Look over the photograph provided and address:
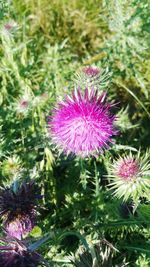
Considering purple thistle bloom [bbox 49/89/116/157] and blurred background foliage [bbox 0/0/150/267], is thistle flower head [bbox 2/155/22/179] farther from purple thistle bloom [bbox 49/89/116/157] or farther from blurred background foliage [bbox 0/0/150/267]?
purple thistle bloom [bbox 49/89/116/157]

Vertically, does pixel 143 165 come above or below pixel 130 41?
below

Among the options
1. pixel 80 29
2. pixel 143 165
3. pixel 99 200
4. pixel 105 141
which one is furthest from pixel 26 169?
pixel 80 29

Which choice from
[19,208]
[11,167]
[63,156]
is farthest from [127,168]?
[63,156]

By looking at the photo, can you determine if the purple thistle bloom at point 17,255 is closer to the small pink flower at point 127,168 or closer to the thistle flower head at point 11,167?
the small pink flower at point 127,168

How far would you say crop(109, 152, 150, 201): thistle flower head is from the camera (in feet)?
7.51

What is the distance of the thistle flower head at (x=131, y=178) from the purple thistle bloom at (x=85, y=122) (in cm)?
19

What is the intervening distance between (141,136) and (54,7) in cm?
205

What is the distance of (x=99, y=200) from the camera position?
2.84 m

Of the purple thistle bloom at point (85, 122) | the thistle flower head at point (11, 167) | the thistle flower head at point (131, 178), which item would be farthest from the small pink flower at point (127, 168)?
the thistle flower head at point (11, 167)

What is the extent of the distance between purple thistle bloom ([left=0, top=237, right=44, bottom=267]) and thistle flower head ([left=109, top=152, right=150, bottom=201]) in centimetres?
51

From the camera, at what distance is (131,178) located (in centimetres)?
231

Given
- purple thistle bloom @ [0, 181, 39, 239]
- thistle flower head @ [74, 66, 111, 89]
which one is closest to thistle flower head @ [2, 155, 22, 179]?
purple thistle bloom @ [0, 181, 39, 239]

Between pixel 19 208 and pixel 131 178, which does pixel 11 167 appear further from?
pixel 131 178

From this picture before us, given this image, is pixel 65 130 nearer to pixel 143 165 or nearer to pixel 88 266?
pixel 143 165
